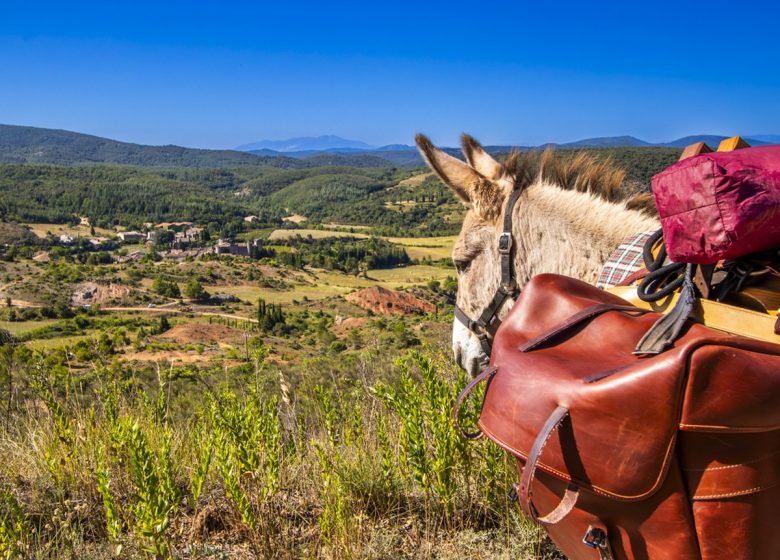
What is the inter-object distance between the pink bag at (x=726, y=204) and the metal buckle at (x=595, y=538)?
77 centimetres

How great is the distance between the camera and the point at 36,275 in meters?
75.2

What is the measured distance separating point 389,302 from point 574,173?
6427 centimetres

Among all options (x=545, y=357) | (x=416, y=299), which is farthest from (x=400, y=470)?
(x=416, y=299)

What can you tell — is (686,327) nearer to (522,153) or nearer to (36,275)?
(522,153)

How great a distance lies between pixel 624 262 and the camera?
6.77 feet

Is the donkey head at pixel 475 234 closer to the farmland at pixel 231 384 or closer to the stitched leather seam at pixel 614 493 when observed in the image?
the farmland at pixel 231 384

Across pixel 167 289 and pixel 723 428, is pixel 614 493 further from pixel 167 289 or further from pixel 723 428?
pixel 167 289

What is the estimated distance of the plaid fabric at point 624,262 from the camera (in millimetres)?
2020

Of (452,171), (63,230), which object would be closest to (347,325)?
(452,171)

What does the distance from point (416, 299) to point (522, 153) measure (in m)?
67.9

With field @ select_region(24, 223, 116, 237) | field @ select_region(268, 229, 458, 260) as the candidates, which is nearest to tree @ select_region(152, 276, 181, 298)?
field @ select_region(268, 229, 458, 260)

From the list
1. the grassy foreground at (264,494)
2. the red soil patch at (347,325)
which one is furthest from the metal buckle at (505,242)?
the red soil patch at (347,325)

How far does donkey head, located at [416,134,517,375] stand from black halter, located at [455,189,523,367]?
0.08 feet

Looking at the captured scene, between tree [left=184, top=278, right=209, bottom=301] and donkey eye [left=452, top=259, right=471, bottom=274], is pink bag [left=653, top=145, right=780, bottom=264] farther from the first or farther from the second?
tree [left=184, top=278, right=209, bottom=301]
